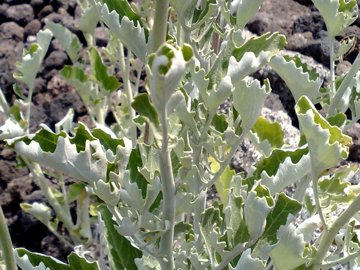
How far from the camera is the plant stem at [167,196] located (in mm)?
641

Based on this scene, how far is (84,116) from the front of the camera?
2.10 metres

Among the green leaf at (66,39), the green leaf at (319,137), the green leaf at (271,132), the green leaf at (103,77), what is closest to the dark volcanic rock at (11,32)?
the green leaf at (66,39)

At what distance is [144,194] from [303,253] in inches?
8.3

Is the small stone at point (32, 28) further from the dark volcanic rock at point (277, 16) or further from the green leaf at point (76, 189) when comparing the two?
the green leaf at point (76, 189)

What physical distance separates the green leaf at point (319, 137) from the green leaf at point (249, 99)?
0.07 meters

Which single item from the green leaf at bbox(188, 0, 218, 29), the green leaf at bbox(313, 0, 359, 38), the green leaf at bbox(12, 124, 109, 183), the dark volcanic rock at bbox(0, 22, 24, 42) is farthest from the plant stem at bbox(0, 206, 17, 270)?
the dark volcanic rock at bbox(0, 22, 24, 42)

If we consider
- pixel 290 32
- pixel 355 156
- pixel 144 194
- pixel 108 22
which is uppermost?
pixel 108 22

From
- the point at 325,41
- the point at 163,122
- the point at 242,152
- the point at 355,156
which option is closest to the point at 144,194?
the point at 163,122

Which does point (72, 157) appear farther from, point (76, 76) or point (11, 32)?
point (11, 32)

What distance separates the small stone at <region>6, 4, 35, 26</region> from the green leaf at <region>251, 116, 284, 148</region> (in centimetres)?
143

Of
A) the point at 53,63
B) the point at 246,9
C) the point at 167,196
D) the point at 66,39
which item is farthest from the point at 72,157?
the point at 53,63

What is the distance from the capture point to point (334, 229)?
2.51ft

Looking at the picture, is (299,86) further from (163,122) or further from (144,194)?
(163,122)

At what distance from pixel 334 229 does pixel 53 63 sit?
1617mm
